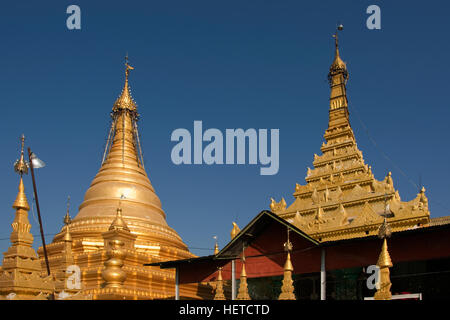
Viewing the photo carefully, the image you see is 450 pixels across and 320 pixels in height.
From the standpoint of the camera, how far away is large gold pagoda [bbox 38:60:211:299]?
32.0 m

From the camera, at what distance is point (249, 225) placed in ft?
63.2

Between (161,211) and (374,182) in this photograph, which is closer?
(374,182)

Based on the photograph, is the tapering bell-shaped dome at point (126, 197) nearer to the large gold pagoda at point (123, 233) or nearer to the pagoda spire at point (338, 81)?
the large gold pagoda at point (123, 233)

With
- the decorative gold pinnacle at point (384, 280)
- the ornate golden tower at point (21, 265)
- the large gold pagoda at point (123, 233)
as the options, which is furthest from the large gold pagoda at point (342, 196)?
the ornate golden tower at point (21, 265)

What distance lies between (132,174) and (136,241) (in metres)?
8.38

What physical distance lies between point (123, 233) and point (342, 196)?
14207 millimetres

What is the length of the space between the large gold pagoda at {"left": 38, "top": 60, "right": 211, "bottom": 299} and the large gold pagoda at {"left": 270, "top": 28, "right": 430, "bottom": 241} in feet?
31.0

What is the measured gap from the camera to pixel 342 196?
2925 cm

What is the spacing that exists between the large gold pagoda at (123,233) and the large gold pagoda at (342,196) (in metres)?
9.45

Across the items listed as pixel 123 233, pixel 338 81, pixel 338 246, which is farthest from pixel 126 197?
pixel 338 246
